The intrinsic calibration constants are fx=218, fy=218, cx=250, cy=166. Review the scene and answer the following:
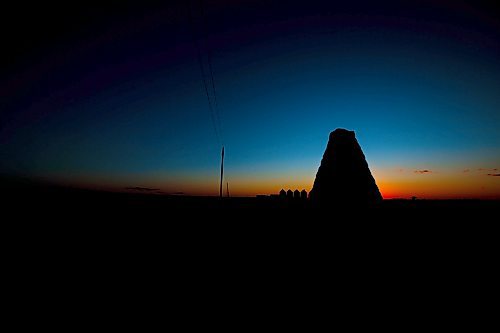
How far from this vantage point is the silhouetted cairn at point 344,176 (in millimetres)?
14617

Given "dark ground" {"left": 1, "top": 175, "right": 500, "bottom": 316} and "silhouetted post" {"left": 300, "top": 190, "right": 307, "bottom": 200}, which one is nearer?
"dark ground" {"left": 1, "top": 175, "right": 500, "bottom": 316}

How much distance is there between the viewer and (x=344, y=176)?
1520 centimetres

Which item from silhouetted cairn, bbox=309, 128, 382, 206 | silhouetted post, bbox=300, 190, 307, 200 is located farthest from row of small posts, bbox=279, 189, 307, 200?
silhouetted cairn, bbox=309, 128, 382, 206

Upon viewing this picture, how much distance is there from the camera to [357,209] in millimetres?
13961

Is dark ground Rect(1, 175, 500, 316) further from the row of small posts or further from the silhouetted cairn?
the row of small posts

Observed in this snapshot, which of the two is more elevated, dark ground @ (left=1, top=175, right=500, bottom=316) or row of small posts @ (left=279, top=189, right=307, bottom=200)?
row of small posts @ (left=279, top=189, right=307, bottom=200)

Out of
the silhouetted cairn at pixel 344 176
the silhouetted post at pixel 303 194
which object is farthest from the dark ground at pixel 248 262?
the silhouetted post at pixel 303 194

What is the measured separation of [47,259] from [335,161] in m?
15.8

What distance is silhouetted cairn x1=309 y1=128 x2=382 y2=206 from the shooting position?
14617mm

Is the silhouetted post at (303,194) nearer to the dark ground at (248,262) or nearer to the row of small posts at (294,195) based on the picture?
the row of small posts at (294,195)

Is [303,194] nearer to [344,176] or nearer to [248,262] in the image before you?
[344,176]

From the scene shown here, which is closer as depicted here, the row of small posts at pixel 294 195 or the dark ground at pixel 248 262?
the dark ground at pixel 248 262

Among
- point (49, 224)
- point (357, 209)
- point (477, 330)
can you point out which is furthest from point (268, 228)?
point (49, 224)

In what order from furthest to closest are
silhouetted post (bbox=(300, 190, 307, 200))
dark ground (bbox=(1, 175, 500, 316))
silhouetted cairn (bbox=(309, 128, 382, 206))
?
silhouetted post (bbox=(300, 190, 307, 200)) < silhouetted cairn (bbox=(309, 128, 382, 206)) < dark ground (bbox=(1, 175, 500, 316))
